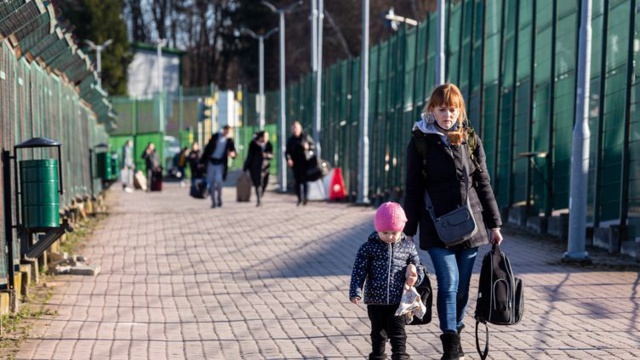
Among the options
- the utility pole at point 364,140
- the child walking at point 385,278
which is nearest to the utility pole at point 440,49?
the utility pole at point 364,140

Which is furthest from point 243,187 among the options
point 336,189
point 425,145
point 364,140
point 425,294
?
point 425,294

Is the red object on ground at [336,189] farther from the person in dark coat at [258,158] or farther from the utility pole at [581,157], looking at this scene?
the utility pole at [581,157]

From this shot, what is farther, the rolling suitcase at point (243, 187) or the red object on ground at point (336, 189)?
the red object on ground at point (336, 189)

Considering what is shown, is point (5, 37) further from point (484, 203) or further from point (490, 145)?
point (490, 145)

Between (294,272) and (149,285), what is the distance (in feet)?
5.64

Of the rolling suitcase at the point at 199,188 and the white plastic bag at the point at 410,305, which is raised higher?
the white plastic bag at the point at 410,305

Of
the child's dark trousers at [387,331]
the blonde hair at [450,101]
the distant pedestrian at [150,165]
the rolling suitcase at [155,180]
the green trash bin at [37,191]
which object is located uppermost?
the blonde hair at [450,101]

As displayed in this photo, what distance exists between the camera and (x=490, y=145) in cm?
2184

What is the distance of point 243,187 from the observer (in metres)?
30.2

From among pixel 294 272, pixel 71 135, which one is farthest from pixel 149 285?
pixel 71 135

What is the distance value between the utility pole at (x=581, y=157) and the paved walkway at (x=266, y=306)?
40 cm

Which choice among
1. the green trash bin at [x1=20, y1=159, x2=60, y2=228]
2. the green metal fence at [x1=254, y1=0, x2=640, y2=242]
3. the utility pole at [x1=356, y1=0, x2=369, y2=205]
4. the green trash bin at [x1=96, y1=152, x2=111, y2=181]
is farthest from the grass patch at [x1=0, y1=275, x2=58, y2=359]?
the utility pole at [x1=356, y1=0, x2=369, y2=205]

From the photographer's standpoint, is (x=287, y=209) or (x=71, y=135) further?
(x=287, y=209)

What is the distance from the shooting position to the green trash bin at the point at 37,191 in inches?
436
